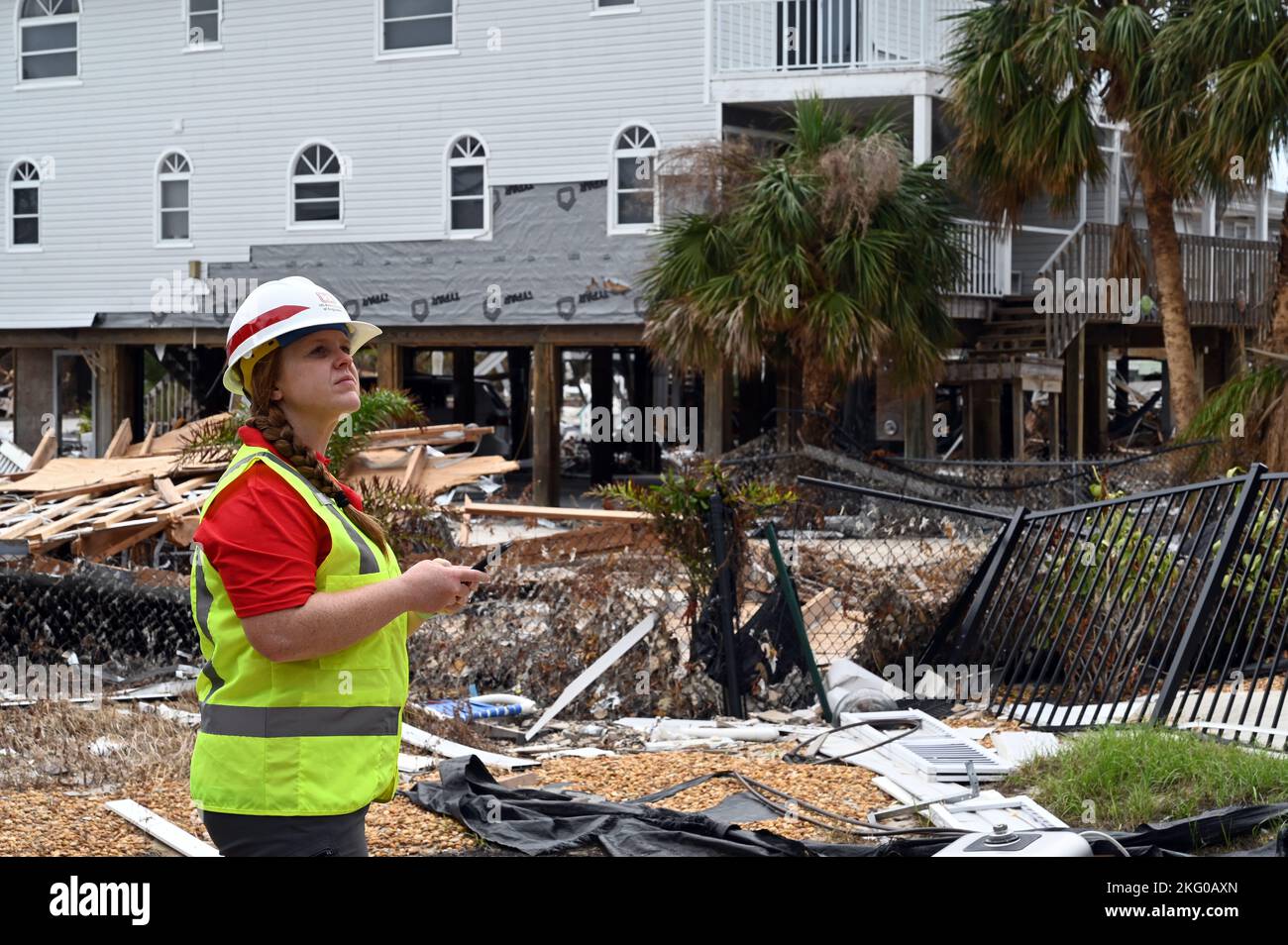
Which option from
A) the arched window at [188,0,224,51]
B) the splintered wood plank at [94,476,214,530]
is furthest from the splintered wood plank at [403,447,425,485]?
the arched window at [188,0,224,51]

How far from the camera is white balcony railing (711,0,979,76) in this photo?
854 inches

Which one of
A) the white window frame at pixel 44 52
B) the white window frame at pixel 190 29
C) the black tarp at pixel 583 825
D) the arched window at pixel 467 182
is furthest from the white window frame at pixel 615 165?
the black tarp at pixel 583 825

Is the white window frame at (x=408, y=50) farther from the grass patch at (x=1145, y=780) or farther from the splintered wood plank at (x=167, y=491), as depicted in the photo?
the grass patch at (x=1145, y=780)

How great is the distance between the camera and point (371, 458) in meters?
15.5

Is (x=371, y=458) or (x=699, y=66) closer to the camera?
(x=371, y=458)

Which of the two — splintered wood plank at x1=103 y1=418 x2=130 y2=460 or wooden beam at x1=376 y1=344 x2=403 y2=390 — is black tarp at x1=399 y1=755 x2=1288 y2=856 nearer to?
splintered wood plank at x1=103 y1=418 x2=130 y2=460

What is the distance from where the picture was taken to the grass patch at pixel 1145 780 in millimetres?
5762

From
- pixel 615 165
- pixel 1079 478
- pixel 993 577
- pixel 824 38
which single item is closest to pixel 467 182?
pixel 615 165

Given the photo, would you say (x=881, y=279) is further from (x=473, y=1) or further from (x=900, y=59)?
(x=473, y=1)

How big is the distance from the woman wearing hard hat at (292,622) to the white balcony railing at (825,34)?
19033 mm

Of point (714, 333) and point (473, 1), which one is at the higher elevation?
point (473, 1)

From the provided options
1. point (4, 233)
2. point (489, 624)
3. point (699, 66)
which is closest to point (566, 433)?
point (4, 233)

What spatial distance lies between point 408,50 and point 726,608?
17752 millimetres

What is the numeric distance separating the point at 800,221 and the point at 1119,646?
10163mm
